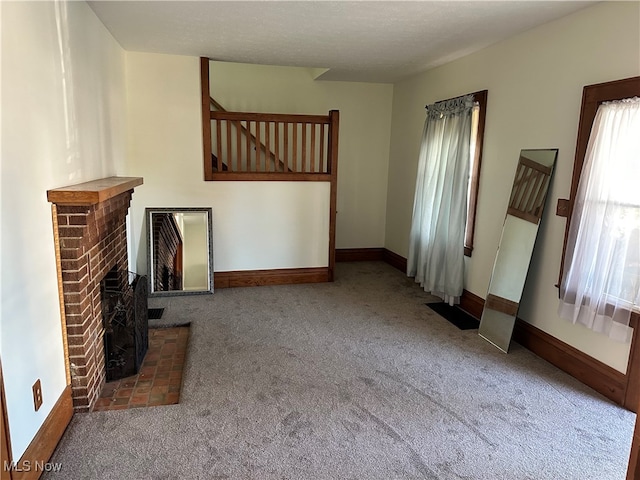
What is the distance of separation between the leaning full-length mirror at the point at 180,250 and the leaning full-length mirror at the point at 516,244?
2795mm

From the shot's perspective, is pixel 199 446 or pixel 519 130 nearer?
pixel 199 446

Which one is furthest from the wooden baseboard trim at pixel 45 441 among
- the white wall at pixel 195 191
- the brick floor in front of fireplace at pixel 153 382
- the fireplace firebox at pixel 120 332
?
the white wall at pixel 195 191

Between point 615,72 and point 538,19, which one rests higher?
point 538,19

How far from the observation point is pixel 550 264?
10.2 ft

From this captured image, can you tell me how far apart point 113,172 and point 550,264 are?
357 centimetres

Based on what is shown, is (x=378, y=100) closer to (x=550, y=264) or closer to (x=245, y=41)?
(x=245, y=41)

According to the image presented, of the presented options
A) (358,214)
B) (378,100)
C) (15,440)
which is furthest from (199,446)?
A: (378,100)

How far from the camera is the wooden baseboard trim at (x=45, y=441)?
5.84 ft

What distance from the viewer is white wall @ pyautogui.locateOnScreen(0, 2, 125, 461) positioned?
170 cm

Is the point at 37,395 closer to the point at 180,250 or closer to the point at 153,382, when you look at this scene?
the point at 153,382

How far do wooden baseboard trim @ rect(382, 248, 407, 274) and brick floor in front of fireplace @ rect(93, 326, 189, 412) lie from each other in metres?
3.06

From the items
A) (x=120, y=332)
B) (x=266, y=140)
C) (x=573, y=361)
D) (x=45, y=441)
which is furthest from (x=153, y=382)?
(x=573, y=361)

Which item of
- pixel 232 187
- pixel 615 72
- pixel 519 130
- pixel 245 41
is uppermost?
pixel 245 41

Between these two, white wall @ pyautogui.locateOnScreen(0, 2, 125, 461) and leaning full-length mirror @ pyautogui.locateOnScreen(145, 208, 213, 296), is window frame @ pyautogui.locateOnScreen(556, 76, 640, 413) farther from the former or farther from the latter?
leaning full-length mirror @ pyautogui.locateOnScreen(145, 208, 213, 296)
